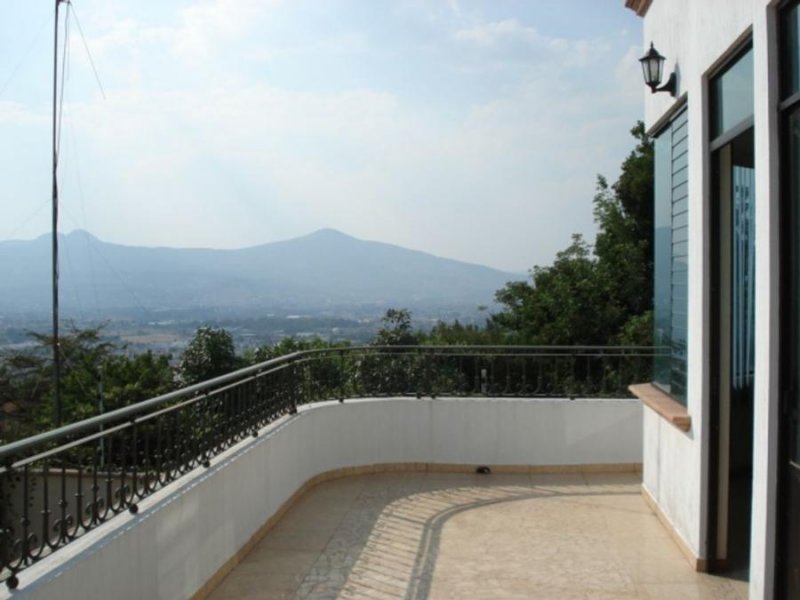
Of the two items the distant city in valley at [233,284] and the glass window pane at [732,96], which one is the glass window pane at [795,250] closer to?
the glass window pane at [732,96]

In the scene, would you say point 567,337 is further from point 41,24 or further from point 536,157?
point 41,24

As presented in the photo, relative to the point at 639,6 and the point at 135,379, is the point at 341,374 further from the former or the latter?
the point at 135,379

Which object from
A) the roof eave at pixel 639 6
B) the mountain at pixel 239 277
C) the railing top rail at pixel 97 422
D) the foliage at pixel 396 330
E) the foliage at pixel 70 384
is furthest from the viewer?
the mountain at pixel 239 277

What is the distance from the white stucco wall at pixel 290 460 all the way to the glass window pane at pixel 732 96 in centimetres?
352

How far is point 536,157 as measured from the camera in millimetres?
12469

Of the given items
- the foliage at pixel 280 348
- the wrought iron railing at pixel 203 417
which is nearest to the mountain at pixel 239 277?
the foliage at pixel 280 348

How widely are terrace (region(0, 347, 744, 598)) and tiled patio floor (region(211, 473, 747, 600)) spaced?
21mm

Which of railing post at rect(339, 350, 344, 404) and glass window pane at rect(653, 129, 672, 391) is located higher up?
glass window pane at rect(653, 129, 672, 391)

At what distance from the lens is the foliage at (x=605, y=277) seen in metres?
14.5

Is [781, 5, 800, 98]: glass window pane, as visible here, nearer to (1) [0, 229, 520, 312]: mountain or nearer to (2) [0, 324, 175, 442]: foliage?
(2) [0, 324, 175, 442]: foliage

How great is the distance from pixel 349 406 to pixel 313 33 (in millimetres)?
4427

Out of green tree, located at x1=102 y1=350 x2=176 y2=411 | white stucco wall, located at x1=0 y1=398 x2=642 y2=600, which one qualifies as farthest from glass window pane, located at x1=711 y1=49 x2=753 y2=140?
green tree, located at x1=102 y1=350 x2=176 y2=411

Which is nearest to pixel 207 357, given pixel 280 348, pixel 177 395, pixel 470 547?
pixel 280 348

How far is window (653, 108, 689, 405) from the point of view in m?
5.07
